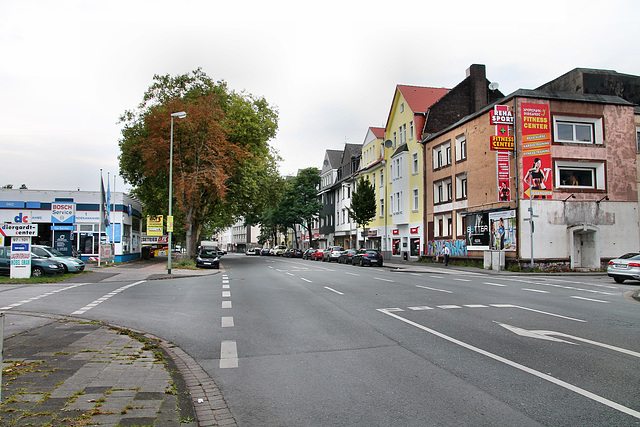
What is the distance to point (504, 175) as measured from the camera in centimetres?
2995

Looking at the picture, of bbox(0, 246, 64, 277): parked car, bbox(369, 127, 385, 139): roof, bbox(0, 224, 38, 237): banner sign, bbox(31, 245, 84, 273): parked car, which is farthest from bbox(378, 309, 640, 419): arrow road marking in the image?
bbox(369, 127, 385, 139): roof

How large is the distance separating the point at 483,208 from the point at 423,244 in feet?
33.7

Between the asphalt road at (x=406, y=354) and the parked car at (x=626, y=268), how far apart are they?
7.95m

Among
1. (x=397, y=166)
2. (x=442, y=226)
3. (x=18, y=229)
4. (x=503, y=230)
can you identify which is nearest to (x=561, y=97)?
(x=503, y=230)

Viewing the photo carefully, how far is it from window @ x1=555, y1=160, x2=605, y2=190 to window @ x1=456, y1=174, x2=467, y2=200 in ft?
23.4

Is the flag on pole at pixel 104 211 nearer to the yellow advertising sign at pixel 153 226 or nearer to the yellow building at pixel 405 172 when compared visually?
the yellow advertising sign at pixel 153 226

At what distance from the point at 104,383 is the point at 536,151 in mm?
30183

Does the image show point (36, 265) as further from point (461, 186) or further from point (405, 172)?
point (405, 172)

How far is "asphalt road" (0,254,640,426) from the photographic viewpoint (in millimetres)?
4715

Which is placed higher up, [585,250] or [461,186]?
[461,186]

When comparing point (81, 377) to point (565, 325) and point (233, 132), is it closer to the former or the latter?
point (565, 325)

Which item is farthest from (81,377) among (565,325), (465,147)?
(465,147)

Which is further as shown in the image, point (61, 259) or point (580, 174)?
point (580, 174)

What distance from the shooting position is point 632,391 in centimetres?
518
